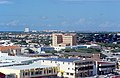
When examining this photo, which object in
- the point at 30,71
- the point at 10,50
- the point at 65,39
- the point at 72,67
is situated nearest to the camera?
the point at 30,71

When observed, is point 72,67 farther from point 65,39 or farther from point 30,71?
point 65,39

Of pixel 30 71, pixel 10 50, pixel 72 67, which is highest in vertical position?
pixel 30 71

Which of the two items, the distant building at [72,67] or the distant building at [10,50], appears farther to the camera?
the distant building at [10,50]

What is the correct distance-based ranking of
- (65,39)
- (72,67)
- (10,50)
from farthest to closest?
(65,39)
(10,50)
(72,67)

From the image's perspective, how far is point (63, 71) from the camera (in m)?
44.9

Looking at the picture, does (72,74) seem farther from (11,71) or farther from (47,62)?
(11,71)

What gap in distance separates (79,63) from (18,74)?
8.32 metres

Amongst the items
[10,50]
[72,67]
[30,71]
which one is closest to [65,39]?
[10,50]

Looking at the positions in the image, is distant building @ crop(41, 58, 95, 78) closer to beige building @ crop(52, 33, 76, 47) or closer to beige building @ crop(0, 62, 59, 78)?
beige building @ crop(0, 62, 59, 78)

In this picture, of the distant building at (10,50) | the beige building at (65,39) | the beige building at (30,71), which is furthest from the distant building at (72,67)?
the beige building at (65,39)

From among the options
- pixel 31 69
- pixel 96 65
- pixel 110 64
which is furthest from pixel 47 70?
pixel 110 64

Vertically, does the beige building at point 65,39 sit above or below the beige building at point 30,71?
below

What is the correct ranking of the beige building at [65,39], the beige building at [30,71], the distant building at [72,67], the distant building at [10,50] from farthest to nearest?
the beige building at [65,39] < the distant building at [10,50] < the distant building at [72,67] < the beige building at [30,71]

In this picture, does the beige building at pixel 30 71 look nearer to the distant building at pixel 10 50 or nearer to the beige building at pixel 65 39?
the distant building at pixel 10 50
